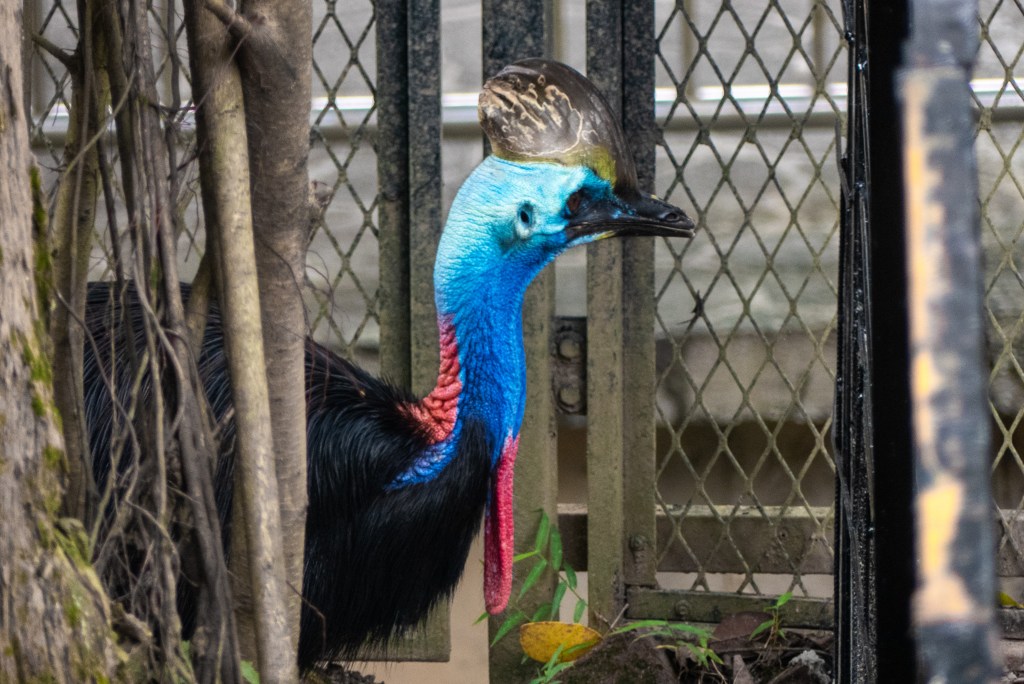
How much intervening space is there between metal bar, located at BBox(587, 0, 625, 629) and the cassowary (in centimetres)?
55

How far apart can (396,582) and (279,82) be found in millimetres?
1067

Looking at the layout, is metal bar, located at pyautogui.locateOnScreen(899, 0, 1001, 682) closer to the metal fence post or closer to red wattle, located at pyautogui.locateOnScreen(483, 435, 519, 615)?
red wattle, located at pyautogui.locateOnScreen(483, 435, 519, 615)

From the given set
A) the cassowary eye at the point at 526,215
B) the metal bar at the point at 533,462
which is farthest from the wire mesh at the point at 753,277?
the cassowary eye at the point at 526,215

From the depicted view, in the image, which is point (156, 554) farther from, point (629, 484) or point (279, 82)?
point (629, 484)

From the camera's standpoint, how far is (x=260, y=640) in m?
1.41

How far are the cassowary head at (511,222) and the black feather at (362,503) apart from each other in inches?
2.4

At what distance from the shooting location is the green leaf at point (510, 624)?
9.37 feet

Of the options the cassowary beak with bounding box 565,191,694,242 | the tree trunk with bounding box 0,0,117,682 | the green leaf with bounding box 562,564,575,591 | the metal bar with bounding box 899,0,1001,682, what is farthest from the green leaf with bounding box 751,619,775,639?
the metal bar with bounding box 899,0,1001,682

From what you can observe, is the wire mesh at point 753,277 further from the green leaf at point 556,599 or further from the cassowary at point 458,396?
the cassowary at point 458,396

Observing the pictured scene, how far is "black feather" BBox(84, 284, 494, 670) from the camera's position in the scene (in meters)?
2.20

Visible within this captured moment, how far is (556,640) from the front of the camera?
9.07 feet

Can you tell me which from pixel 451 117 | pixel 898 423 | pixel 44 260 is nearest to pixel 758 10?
pixel 451 117

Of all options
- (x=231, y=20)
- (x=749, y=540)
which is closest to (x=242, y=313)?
(x=231, y=20)

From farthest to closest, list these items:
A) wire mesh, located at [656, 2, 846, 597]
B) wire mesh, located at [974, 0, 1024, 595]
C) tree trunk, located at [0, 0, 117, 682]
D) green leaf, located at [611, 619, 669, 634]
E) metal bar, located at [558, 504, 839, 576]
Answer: wire mesh, located at [656, 2, 846, 597], wire mesh, located at [974, 0, 1024, 595], metal bar, located at [558, 504, 839, 576], green leaf, located at [611, 619, 669, 634], tree trunk, located at [0, 0, 117, 682]
